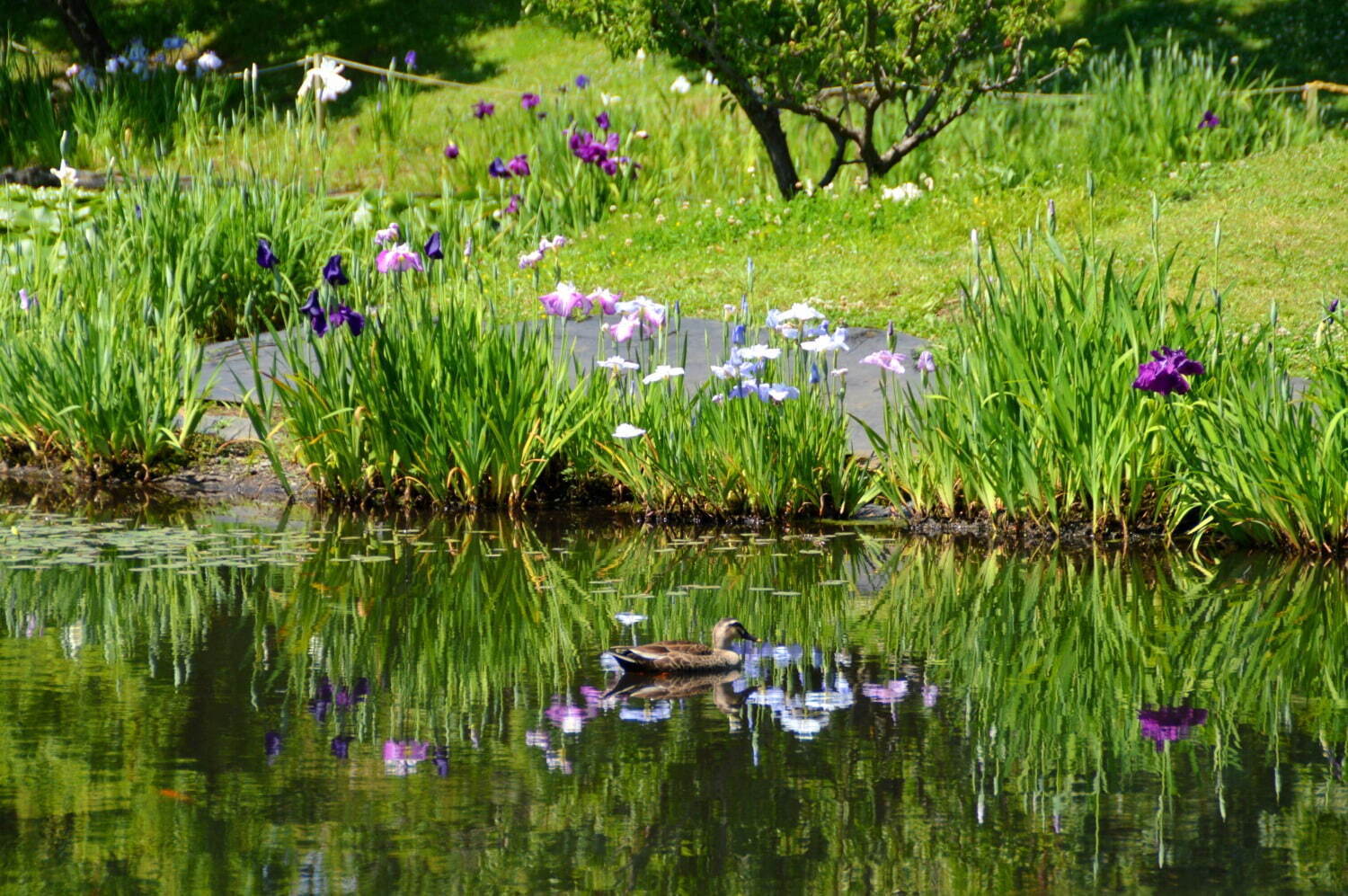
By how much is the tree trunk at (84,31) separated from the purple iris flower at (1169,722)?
20.3m

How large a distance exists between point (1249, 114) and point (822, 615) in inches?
398

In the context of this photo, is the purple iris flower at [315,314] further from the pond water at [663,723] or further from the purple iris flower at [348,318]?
the pond water at [663,723]

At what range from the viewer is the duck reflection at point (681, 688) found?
12.7 feet

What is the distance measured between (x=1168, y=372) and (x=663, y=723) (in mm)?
2363

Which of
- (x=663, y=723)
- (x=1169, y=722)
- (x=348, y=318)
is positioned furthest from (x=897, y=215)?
(x=663, y=723)

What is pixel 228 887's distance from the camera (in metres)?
2.62

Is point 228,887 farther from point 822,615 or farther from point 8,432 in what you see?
point 8,432

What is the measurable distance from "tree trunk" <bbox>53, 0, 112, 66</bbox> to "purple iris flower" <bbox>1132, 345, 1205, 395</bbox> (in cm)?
1895

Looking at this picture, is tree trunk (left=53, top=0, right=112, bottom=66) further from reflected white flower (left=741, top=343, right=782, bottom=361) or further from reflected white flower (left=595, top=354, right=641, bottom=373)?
reflected white flower (left=741, top=343, right=782, bottom=361)

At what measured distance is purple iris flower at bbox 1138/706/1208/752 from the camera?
11.6 feet

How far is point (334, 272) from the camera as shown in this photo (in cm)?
630

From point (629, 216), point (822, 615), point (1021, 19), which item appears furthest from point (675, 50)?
point (822, 615)

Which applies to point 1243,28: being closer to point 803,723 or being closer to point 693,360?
point 693,360

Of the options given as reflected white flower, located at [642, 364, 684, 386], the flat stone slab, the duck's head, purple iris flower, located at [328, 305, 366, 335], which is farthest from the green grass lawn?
the duck's head
